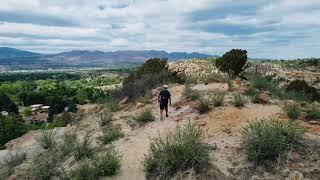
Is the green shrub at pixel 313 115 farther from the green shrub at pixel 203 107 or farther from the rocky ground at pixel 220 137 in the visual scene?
the green shrub at pixel 203 107

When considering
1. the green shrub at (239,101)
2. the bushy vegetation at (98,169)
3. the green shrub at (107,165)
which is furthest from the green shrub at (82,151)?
the green shrub at (239,101)

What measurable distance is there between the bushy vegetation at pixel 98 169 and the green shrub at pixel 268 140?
402cm

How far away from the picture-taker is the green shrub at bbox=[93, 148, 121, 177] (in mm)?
14742

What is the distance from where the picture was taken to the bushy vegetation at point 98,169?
1447 centimetres

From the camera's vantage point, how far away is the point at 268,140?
13.8 metres

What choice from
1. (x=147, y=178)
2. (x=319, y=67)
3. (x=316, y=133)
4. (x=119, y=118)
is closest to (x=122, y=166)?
(x=147, y=178)

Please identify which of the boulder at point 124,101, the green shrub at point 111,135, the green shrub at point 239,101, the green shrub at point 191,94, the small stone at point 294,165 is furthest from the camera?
the boulder at point 124,101

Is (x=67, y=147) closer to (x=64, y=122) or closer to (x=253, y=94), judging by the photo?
(x=253, y=94)

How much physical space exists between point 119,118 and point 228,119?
22.7 ft

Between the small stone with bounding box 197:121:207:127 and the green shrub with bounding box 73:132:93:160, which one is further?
the small stone with bounding box 197:121:207:127

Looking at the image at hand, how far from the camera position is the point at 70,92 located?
106500mm

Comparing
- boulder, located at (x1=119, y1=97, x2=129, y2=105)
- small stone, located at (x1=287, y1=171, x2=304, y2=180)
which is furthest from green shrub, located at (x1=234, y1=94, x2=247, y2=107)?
boulder, located at (x1=119, y1=97, x2=129, y2=105)

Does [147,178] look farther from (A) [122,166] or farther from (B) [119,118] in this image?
(B) [119,118]

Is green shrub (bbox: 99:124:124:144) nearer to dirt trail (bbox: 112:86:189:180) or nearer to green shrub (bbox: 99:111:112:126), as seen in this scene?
dirt trail (bbox: 112:86:189:180)
